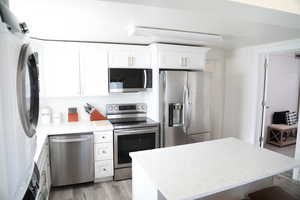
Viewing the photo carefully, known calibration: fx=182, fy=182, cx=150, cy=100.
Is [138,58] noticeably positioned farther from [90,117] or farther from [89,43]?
[90,117]

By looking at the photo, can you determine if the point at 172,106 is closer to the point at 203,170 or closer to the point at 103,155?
the point at 103,155

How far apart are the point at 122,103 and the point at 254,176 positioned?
2.52 metres

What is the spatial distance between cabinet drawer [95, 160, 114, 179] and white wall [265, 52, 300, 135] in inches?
153

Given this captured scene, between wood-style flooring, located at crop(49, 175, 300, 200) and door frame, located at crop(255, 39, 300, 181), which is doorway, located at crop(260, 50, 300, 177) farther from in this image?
wood-style flooring, located at crop(49, 175, 300, 200)

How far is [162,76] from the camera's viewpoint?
9.68 ft

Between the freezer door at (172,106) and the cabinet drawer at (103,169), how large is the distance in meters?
0.93

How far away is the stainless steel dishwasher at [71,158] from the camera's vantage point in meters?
2.57

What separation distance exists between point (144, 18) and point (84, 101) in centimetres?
198

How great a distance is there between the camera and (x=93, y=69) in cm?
300

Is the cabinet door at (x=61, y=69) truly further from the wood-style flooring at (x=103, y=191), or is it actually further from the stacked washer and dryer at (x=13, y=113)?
the stacked washer and dryer at (x=13, y=113)

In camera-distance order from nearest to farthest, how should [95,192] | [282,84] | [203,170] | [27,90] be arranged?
[27,90], [203,170], [95,192], [282,84]

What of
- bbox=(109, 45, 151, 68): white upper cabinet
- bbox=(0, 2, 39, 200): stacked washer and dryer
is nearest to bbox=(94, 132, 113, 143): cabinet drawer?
bbox=(109, 45, 151, 68): white upper cabinet

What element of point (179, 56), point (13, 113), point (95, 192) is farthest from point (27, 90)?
point (179, 56)

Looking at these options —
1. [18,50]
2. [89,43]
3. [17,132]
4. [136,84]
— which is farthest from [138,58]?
[17,132]
